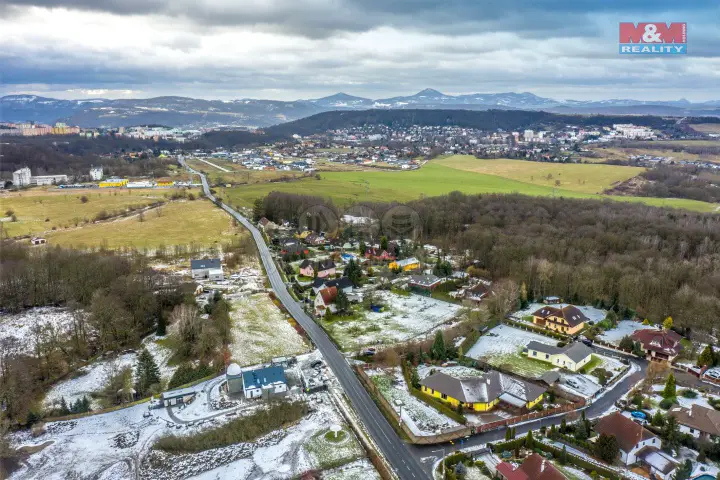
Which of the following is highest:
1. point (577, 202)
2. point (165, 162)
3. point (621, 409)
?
point (165, 162)

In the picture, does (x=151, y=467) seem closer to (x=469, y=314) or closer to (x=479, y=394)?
(x=479, y=394)

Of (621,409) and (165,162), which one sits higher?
(165,162)

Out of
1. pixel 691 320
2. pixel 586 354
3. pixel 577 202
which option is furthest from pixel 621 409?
pixel 577 202

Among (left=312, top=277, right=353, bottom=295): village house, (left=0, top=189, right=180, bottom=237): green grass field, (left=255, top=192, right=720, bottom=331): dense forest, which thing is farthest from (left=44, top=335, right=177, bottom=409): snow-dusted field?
(left=0, top=189, right=180, bottom=237): green grass field

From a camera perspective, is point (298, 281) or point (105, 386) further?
point (298, 281)

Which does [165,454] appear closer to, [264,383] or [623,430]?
[264,383]

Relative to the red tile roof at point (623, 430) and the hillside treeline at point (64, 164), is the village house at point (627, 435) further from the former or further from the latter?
the hillside treeline at point (64, 164)
